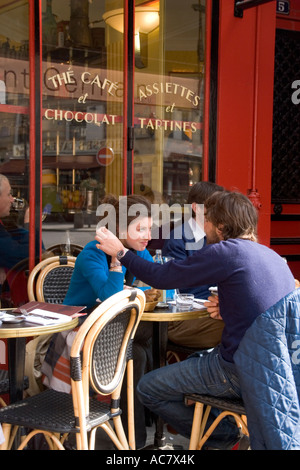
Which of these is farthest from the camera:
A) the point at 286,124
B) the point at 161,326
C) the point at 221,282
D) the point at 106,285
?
the point at 286,124

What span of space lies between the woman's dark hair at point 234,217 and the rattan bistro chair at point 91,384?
20.5 inches

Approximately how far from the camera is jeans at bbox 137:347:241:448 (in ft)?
9.20

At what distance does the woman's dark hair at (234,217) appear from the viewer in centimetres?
279

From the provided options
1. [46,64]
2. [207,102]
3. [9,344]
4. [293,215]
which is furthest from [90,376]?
[293,215]

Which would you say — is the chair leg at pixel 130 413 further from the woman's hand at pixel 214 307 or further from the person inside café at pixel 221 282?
the woman's hand at pixel 214 307

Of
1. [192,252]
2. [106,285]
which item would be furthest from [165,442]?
[192,252]

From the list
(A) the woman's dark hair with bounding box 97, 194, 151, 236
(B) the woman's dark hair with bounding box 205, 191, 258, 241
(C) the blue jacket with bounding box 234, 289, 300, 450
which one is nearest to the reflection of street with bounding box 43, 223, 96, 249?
(A) the woman's dark hair with bounding box 97, 194, 151, 236

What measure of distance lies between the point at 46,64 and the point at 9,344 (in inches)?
94.7

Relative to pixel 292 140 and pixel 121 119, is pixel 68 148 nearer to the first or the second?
pixel 121 119

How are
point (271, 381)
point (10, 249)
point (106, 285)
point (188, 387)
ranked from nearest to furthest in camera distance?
point (271, 381) → point (188, 387) → point (106, 285) → point (10, 249)

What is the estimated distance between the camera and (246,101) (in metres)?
5.47

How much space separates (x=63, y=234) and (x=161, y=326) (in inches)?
56.3

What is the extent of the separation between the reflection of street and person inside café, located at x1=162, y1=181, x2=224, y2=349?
2.48ft

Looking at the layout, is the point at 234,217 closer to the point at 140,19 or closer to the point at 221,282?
the point at 221,282
